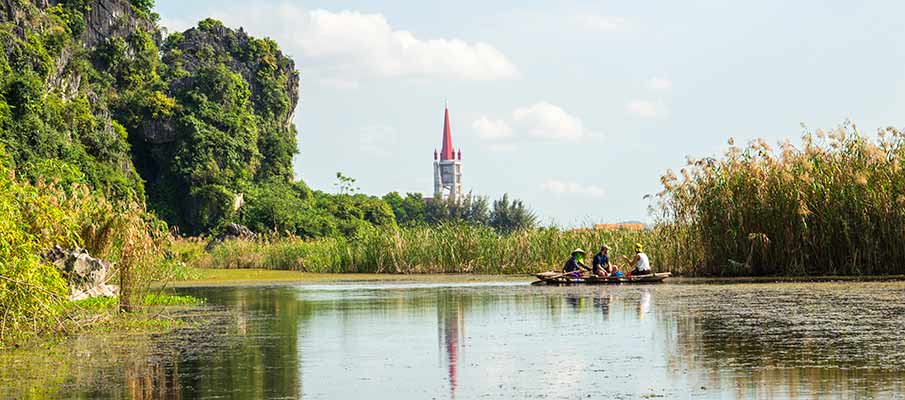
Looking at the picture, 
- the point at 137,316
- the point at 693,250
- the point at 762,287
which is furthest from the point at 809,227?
the point at 137,316

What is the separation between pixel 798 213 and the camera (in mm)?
28703

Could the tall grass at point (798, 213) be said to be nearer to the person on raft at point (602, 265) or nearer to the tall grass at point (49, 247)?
the person on raft at point (602, 265)

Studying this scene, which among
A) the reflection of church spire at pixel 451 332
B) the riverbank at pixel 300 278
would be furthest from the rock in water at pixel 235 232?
the reflection of church spire at pixel 451 332

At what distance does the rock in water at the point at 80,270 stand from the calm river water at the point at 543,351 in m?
2.57

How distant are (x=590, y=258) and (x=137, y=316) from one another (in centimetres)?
1709

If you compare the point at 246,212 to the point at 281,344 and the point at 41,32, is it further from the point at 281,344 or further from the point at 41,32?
the point at 281,344

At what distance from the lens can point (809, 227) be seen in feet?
94.7

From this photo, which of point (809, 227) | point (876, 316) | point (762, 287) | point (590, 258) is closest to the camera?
point (876, 316)

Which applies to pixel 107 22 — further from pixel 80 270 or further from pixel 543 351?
pixel 543 351

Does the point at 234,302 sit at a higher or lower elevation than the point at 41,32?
lower

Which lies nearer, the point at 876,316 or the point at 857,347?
the point at 857,347

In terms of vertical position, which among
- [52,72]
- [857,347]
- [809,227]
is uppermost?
[52,72]

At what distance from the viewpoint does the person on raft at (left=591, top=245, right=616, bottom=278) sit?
28.0 m

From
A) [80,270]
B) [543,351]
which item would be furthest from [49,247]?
[543,351]
